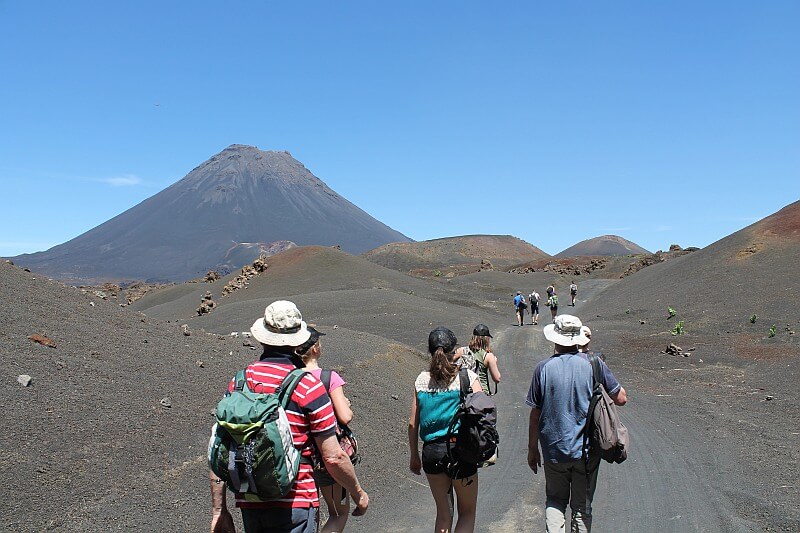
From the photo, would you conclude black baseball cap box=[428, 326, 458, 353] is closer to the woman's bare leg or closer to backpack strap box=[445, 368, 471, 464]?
backpack strap box=[445, 368, 471, 464]

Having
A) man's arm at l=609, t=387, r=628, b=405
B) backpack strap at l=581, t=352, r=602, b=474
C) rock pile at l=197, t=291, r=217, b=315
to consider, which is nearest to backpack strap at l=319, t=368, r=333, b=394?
backpack strap at l=581, t=352, r=602, b=474

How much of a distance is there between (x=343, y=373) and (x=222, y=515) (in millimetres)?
8677

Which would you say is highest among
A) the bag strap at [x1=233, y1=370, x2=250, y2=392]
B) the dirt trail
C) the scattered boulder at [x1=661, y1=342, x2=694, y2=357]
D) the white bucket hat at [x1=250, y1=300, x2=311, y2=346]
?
the white bucket hat at [x1=250, y1=300, x2=311, y2=346]

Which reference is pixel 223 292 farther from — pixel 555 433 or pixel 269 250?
pixel 269 250

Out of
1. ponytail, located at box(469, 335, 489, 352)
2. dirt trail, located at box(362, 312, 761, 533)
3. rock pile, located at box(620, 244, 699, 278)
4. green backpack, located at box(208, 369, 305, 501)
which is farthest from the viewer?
rock pile, located at box(620, 244, 699, 278)

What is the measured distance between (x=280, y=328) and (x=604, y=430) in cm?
232

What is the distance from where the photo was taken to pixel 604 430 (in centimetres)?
447

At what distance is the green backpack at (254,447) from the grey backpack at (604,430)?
225cm

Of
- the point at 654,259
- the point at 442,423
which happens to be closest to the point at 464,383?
the point at 442,423

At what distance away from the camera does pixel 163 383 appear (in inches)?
354

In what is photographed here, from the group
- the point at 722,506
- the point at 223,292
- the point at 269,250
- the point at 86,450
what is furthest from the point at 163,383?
the point at 269,250

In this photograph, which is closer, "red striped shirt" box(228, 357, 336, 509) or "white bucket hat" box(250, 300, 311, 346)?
"red striped shirt" box(228, 357, 336, 509)

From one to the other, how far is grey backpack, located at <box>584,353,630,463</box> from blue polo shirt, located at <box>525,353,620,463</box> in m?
0.05

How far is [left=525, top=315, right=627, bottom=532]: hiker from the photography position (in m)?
4.57
